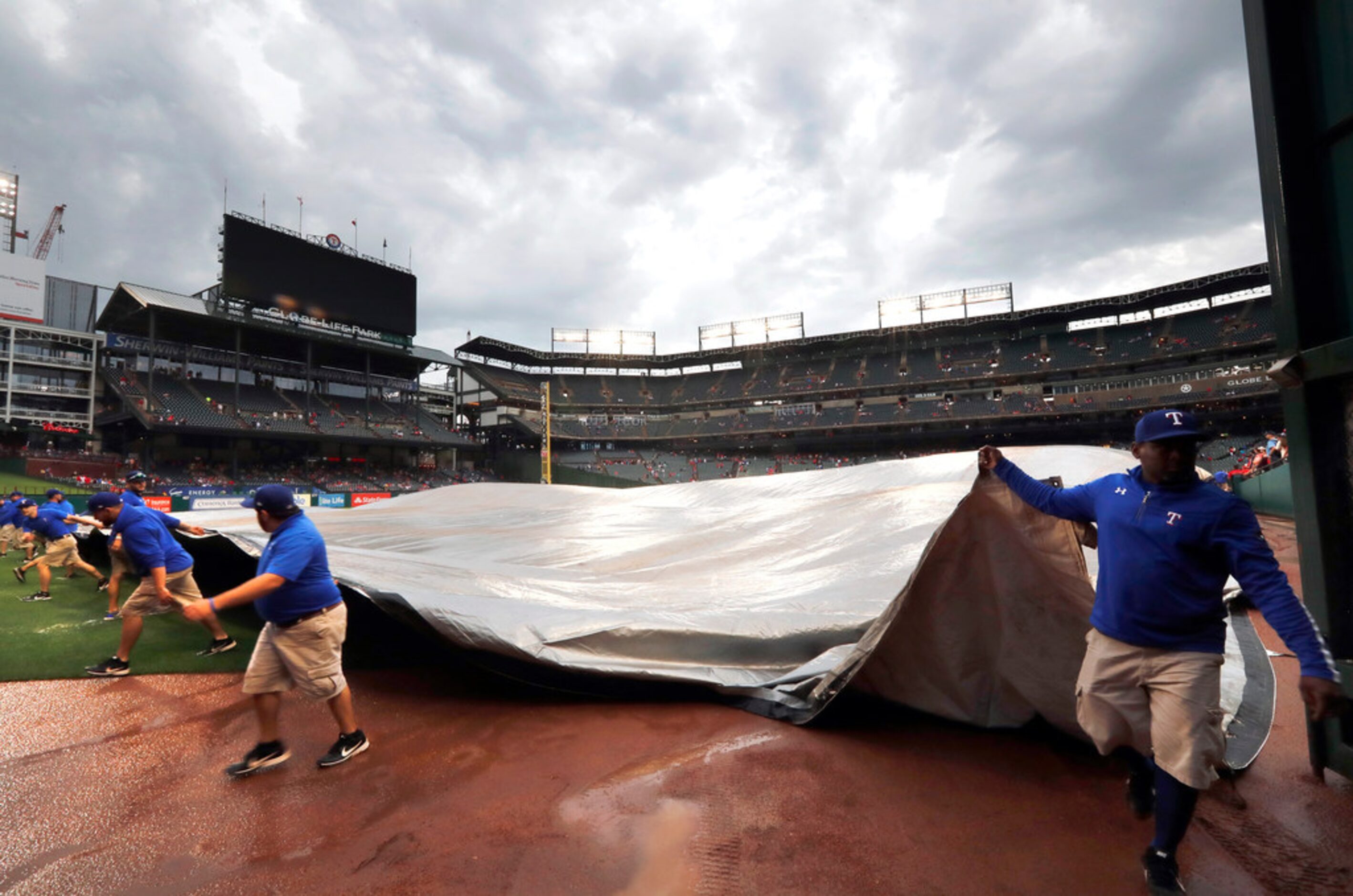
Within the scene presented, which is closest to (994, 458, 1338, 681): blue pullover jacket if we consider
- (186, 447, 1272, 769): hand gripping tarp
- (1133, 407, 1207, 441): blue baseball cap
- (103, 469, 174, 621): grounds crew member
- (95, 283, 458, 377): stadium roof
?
(1133, 407, 1207, 441): blue baseball cap

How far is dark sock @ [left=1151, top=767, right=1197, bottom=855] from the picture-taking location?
6.22ft

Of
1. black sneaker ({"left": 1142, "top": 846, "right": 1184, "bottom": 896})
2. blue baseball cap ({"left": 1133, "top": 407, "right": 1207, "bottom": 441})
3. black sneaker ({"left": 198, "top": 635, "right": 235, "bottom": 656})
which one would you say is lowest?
black sneaker ({"left": 1142, "top": 846, "right": 1184, "bottom": 896})

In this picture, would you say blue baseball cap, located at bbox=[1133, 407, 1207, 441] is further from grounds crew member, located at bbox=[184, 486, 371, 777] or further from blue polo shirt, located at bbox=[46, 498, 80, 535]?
blue polo shirt, located at bbox=[46, 498, 80, 535]

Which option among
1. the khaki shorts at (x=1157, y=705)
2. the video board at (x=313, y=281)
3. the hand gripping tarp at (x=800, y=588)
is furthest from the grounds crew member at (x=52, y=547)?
the video board at (x=313, y=281)

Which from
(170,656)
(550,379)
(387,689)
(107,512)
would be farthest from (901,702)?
(550,379)

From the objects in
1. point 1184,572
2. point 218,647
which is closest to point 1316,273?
point 1184,572

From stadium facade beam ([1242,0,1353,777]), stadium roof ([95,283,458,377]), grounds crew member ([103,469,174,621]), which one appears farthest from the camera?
stadium roof ([95,283,458,377])

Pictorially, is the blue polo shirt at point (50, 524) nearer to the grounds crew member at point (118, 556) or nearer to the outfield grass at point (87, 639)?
the outfield grass at point (87, 639)

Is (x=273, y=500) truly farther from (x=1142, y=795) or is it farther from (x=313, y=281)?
(x=313, y=281)

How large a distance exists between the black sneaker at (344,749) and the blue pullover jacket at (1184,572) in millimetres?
3455

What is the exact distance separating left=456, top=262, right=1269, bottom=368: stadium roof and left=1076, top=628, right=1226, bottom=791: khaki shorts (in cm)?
3719

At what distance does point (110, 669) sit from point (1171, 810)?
6.29 m

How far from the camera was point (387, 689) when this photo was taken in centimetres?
399

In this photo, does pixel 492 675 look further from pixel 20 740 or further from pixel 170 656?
pixel 170 656
